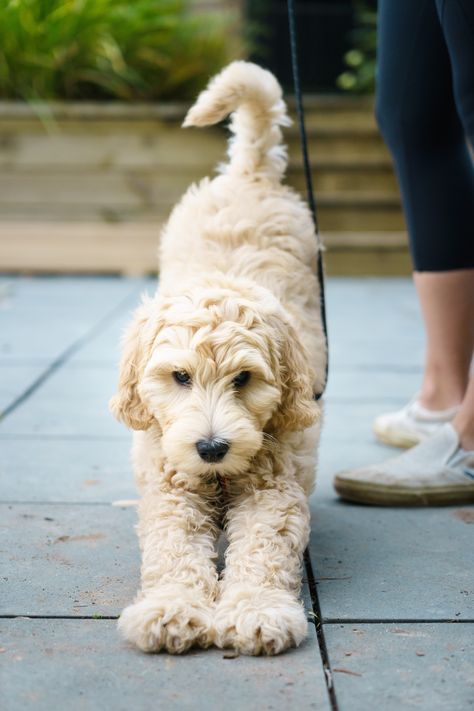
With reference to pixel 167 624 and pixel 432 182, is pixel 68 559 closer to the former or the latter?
pixel 167 624

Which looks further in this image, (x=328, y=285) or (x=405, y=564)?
(x=328, y=285)

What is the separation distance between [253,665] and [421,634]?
424 mm

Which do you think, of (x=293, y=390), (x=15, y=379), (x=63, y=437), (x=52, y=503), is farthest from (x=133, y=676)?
(x=15, y=379)

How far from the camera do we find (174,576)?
2.27m

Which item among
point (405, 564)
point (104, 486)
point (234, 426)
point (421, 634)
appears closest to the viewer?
point (421, 634)

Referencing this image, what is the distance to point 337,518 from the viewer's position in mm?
3053

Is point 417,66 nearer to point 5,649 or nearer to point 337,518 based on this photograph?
point 337,518

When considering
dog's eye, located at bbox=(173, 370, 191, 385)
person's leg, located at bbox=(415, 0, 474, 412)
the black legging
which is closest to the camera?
dog's eye, located at bbox=(173, 370, 191, 385)

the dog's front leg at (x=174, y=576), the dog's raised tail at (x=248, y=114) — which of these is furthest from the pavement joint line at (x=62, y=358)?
the dog's front leg at (x=174, y=576)

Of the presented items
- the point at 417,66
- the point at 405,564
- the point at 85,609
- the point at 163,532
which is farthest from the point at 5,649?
the point at 417,66

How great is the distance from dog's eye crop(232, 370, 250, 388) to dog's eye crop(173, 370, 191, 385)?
0.12 metres

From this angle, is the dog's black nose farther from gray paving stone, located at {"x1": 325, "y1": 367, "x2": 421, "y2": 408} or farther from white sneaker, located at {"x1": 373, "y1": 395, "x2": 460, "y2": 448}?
gray paving stone, located at {"x1": 325, "y1": 367, "x2": 421, "y2": 408}

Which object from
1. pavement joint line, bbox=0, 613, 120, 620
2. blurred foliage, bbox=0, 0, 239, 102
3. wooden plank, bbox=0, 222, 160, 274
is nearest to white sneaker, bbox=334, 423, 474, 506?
pavement joint line, bbox=0, 613, 120, 620

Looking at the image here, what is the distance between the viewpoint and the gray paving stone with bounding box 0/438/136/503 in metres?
3.18
